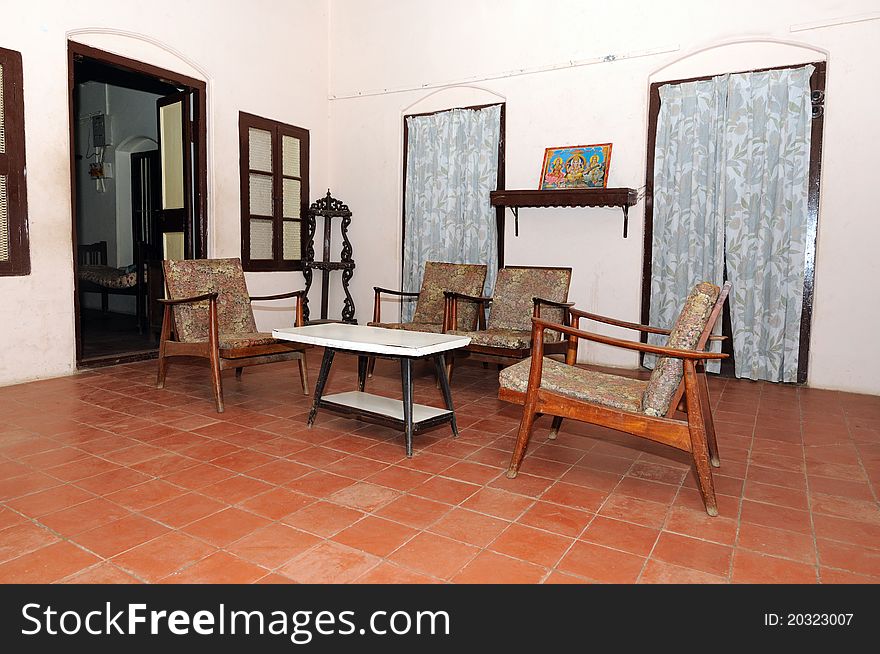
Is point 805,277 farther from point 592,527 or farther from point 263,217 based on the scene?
point 263,217

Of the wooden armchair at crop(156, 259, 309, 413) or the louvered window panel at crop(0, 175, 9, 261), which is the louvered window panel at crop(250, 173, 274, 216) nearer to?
the wooden armchair at crop(156, 259, 309, 413)

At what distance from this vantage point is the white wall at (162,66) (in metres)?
4.47

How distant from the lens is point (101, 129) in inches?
340

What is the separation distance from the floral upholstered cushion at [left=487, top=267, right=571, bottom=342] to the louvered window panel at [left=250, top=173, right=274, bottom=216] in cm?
273

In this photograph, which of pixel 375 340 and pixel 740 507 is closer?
pixel 740 507

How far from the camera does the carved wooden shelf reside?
206 inches

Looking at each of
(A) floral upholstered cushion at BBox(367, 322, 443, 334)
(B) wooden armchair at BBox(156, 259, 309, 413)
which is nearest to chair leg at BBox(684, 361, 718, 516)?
(A) floral upholstered cushion at BBox(367, 322, 443, 334)

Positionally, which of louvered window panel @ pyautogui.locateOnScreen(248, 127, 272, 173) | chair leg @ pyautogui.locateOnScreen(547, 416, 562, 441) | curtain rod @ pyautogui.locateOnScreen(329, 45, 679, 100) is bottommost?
chair leg @ pyautogui.locateOnScreen(547, 416, 562, 441)

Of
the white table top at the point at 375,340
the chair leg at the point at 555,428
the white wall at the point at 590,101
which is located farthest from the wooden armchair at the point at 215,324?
the white wall at the point at 590,101

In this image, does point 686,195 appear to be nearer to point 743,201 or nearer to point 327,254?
point 743,201

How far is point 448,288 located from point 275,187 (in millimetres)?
2351

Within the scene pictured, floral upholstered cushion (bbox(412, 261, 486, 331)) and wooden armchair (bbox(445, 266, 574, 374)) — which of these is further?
floral upholstered cushion (bbox(412, 261, 486, 331))

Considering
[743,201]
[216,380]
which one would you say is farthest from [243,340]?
[743,201]

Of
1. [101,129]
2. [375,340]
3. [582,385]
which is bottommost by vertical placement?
[582,385]
